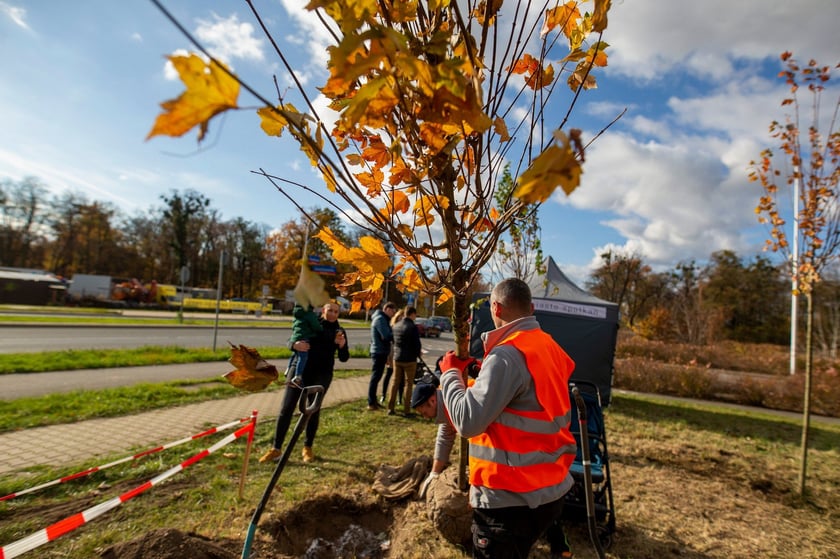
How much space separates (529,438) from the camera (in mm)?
1705

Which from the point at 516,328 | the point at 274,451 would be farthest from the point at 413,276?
the point at 274,451

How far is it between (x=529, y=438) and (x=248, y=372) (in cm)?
126

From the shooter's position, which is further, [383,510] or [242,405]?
[242,405]

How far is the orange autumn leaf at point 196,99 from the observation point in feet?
2.33

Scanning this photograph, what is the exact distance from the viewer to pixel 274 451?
13.9ft

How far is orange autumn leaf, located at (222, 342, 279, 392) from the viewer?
1.71 m

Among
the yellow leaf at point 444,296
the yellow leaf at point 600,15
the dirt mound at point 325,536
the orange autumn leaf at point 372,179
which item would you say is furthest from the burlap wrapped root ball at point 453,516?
the yellow leaf at point 600,15

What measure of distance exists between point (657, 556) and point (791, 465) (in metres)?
4.04

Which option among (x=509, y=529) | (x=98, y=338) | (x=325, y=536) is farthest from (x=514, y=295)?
(x=98, y=338)

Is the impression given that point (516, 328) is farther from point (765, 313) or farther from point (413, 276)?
point (765, 313)

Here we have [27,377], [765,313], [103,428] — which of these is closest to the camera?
[103,428]

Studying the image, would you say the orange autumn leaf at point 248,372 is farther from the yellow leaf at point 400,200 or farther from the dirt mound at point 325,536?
the dirt mound at point 325,536

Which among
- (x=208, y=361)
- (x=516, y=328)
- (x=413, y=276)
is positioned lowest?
(x=208, y=361)

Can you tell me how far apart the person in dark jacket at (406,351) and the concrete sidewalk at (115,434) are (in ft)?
6.63
